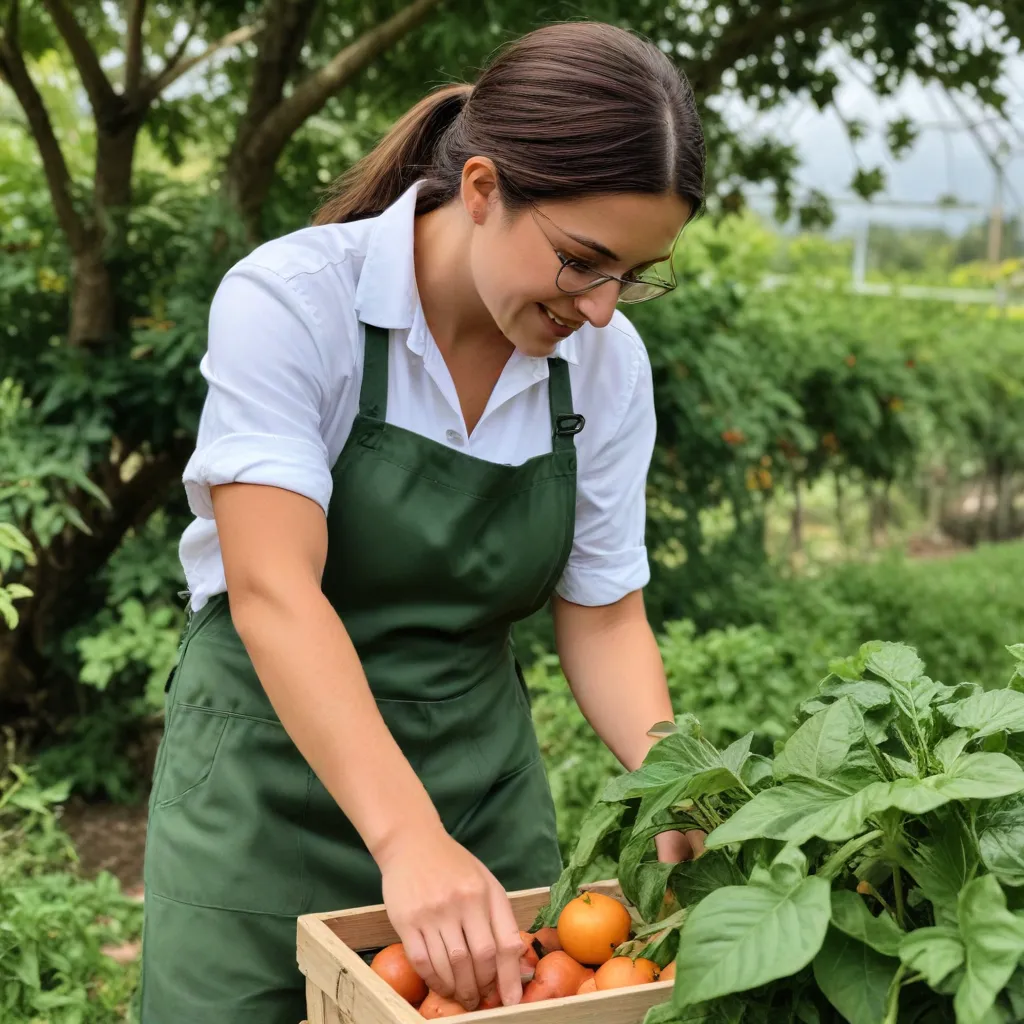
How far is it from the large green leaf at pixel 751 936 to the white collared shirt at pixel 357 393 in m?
0.60

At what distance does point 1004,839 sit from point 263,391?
2.70 ft

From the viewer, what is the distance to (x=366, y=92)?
4.45 meters

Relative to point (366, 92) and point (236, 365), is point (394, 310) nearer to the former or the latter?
point (236, 365)

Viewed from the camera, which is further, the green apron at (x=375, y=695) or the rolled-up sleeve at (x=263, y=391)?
the green apron at (x=375, y=695)

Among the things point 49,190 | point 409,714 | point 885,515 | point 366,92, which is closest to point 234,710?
point 409,714

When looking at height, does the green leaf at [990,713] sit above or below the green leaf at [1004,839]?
above

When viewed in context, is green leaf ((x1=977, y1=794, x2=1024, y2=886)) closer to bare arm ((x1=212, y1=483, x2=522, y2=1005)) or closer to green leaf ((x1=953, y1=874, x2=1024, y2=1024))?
green leaf ((x1=953, y1=874, x2=1024, y2=1024))

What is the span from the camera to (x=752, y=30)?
4488 mm

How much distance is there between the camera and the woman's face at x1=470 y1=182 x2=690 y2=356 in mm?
1443

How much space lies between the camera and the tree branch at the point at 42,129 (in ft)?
12.5

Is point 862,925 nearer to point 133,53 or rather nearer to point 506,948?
point 506,948

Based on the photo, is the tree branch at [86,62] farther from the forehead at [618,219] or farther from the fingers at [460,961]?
the fingers at [460,961]

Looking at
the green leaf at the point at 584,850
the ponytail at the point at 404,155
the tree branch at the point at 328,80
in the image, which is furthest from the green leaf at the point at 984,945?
the tree branch at the point at 328,80

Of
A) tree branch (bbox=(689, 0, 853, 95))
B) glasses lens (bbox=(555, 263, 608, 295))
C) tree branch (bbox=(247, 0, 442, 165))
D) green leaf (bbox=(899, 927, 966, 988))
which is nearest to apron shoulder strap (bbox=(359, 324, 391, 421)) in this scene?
glasses lens (bbox=(555, 263, 608, 295))
